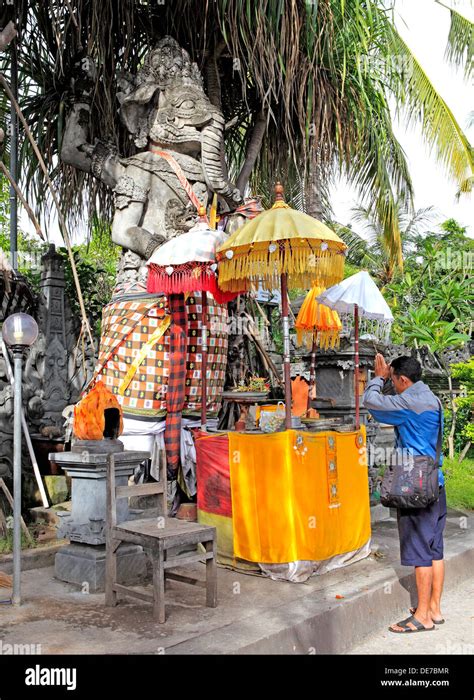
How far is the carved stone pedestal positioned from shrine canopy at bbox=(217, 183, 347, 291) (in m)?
1.59

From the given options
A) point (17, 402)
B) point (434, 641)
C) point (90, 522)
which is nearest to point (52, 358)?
point (90, 522)

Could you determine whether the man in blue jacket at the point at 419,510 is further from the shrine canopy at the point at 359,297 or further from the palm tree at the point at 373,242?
the palm tree at the point at 373,242

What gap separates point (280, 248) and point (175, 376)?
61.0 inches

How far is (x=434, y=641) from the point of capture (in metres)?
4.07

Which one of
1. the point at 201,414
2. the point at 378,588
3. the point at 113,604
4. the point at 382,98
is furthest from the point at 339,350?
the point at 113,604

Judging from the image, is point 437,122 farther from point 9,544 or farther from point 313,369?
point 9,544

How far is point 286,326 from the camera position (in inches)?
194

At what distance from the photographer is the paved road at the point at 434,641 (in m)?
3.95

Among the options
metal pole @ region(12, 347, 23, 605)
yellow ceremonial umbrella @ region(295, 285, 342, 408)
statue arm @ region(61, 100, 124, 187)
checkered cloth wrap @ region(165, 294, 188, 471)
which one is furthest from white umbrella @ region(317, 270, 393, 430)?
metal pole @ region(12, 347, 23, 605)

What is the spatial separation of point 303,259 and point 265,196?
4.94 metres

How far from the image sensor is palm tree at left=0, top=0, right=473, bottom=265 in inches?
247

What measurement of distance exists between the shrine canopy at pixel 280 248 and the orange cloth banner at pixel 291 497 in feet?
4.02

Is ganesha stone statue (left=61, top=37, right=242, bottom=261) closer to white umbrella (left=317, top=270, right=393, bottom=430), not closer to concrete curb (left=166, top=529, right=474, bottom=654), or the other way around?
white umbrella (left=317, top=270, right=393, bottom=430)
